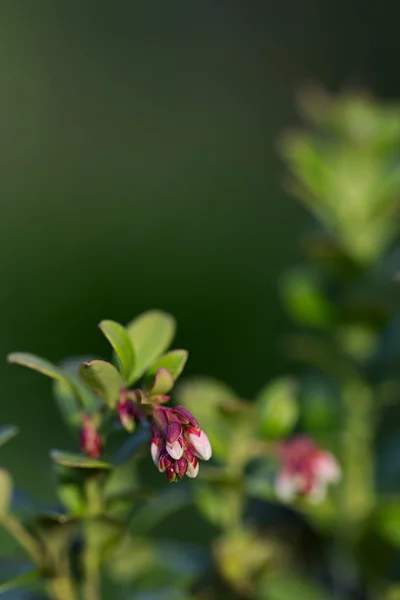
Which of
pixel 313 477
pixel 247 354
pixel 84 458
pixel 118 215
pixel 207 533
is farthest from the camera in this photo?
pixel 118 215

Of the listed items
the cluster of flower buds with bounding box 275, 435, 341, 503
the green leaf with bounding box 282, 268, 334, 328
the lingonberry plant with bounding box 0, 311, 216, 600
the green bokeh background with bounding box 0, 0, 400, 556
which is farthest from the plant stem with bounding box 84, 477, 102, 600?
the green bokeh background with bounding box 0, 0, 400, 556

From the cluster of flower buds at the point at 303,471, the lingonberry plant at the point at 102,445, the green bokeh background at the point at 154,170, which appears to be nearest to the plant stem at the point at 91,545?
the lingonberry plant at the point at 102,445

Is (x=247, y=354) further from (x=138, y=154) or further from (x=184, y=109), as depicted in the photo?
(x=184, y=109)

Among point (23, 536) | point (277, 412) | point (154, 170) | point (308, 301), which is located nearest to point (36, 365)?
point (23, 536)

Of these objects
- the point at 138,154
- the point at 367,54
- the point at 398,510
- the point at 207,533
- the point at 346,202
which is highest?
the point at 367,54

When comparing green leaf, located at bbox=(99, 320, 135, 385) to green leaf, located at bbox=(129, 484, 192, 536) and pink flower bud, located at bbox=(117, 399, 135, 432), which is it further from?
green leaf, located at bbox=(129, 484, 192, 536)

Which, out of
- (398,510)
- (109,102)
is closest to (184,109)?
(109,102)
